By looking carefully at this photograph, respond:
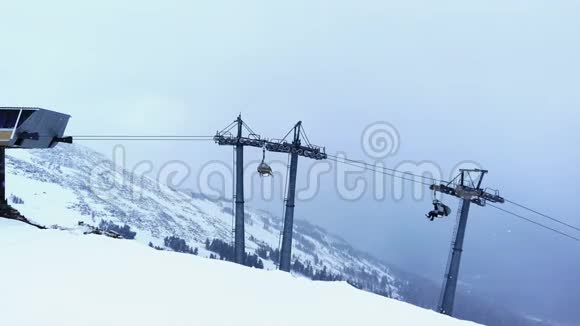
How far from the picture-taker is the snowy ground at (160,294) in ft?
37.6

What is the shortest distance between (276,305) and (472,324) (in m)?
6.14

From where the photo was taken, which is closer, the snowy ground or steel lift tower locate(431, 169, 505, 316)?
the snowy ground

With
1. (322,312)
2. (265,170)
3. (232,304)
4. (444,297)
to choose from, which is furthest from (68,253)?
(444,297)

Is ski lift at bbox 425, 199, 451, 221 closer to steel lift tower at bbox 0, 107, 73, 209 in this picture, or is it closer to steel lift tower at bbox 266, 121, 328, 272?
steel lift tower at bbox 266, 121, 328, 272

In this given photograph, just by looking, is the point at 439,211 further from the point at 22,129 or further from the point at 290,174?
the point at 22,129

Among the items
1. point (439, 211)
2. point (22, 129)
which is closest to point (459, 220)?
point (439, 211)

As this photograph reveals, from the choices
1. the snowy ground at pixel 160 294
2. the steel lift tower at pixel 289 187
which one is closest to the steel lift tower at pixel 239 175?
the steel lift tower at pixel 289 187

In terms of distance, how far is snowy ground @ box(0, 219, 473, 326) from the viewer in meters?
11.5

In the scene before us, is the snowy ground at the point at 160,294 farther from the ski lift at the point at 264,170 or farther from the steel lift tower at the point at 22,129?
the ski lift at the point at 264,170

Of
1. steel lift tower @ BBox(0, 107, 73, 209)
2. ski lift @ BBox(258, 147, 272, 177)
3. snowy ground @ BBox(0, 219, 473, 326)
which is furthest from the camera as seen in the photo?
ski lift @ BBox(258, 147, 272, 177)

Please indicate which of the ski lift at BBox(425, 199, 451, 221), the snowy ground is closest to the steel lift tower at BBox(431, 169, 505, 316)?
the ski lift at BBox(425, 199, 451, 221)

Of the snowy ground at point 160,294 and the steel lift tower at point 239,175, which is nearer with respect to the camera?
the snowy ground at point 160,294

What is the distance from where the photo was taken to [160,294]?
13.5 metres

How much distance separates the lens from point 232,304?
13.2 meters
